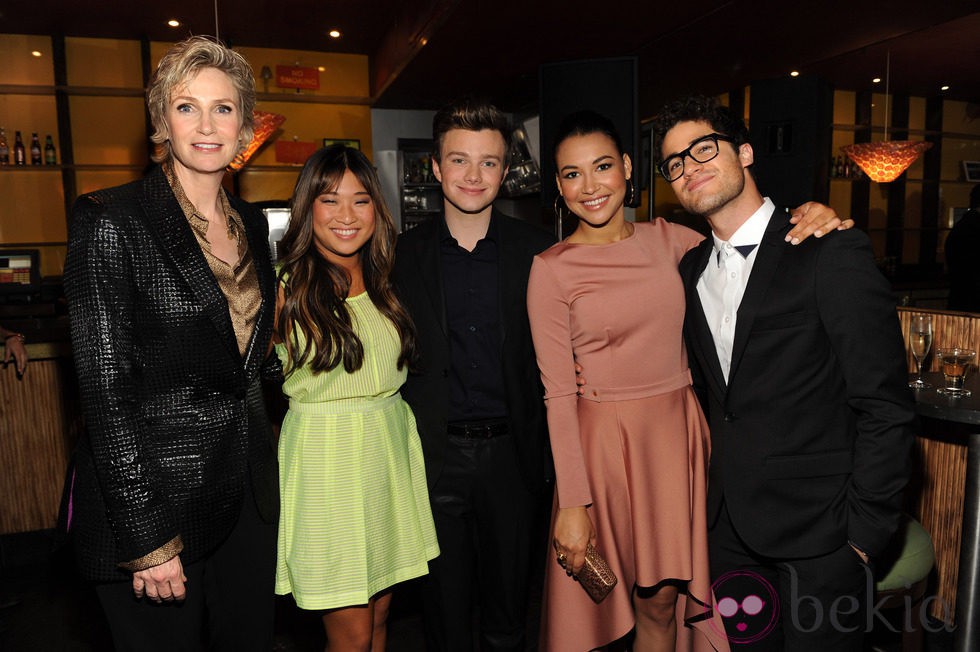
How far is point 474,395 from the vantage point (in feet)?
6.85

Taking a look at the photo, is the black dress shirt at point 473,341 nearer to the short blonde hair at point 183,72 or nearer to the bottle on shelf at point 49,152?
the short blonde hair at point 183,72

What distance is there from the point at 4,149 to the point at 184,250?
6520 mm

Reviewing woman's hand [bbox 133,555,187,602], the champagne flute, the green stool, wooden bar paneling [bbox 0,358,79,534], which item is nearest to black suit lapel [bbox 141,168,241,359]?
woman's hand [bbox 133,555,187,602]

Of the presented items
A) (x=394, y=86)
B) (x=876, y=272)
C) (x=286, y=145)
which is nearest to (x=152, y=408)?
(x=876, y=272)

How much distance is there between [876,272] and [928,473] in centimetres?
201

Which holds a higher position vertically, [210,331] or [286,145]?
[286,145]

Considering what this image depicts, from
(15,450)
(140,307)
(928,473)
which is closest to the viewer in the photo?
(140,307)

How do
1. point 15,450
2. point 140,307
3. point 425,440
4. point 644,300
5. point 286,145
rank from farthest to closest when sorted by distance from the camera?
point 286,145, point 15,450, point 425,440, point 644,300, point 140,307

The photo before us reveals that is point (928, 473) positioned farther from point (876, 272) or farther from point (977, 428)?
point (876, 272)

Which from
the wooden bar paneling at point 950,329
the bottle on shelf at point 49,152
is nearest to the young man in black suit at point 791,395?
the wooden bar paneling at point 950,329

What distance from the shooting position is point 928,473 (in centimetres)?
303

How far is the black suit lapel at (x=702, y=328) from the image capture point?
1.77 m

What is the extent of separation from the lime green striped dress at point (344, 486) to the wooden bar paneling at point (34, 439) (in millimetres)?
2643

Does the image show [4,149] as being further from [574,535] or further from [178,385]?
[574,535]
